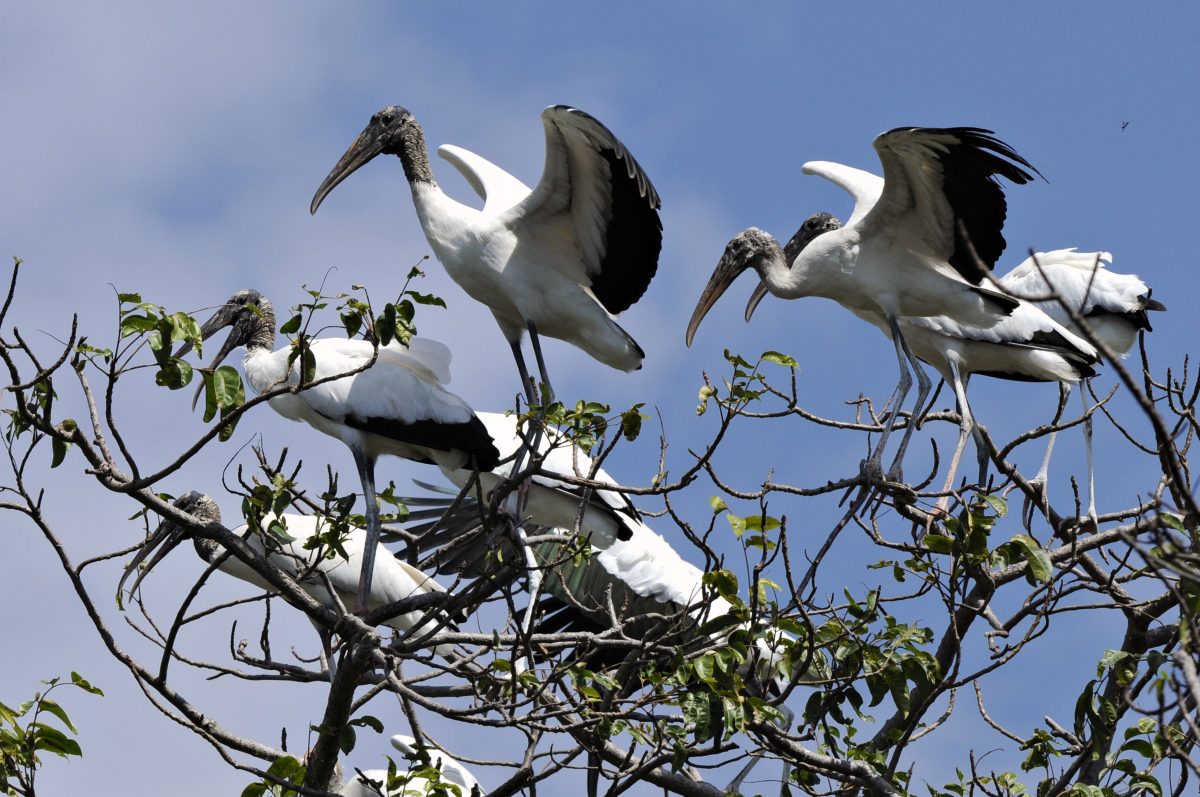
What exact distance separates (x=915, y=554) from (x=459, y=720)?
1561mm

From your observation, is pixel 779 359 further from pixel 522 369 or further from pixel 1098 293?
pixel 1098 293

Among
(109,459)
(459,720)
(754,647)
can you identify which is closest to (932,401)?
(754,647)

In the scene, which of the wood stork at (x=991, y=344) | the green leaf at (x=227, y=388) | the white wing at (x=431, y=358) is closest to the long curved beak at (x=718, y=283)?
the wood stork at (x=991, y=344)

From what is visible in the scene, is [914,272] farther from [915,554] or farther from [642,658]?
[642,658]

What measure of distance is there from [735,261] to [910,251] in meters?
0.84

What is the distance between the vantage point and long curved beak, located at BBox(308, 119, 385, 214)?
7355 mm

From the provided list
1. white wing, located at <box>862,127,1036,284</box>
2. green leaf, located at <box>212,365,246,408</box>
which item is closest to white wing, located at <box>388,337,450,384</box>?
white wing, located at <box>862,127,1036,284</box>

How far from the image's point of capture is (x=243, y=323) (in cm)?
751

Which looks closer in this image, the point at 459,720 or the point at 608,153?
Answer: the point at 459,720

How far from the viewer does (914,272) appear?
7254 mm

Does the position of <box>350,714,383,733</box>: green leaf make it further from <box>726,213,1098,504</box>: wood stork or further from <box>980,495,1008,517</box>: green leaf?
<box>726,213,1098,504</box>: wood stork

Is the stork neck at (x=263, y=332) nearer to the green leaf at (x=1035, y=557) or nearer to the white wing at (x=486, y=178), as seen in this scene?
the white wing at (x=486, y=178)

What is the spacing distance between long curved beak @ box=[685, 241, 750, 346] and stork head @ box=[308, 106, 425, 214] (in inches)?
58.4

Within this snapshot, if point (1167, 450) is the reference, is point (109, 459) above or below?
above
